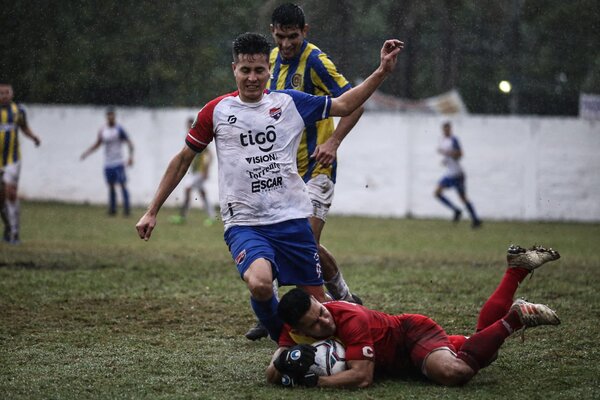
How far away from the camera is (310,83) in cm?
700

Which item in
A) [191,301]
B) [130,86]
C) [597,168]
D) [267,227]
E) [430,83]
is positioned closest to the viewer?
[267,227]

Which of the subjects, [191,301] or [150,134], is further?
→ [150,134]

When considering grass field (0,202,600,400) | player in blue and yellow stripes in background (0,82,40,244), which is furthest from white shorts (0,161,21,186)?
grass field (0,202,600,400)

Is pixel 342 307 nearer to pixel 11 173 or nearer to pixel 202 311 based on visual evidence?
pixel 202 311

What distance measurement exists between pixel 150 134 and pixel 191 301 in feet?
51.0

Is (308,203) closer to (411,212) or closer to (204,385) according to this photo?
(204,385)

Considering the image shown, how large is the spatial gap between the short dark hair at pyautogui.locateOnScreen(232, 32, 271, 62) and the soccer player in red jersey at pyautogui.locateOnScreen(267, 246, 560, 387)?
1.64 metres

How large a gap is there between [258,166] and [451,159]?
47.1 ft

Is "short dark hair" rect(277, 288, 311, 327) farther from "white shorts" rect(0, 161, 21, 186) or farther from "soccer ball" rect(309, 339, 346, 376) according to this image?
"white shorts" rect(0, 161, 21, 186)

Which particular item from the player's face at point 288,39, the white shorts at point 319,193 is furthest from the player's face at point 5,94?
the white shorts at point 319,193

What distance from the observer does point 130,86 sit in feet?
83.8

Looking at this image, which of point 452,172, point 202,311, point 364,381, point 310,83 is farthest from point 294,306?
point 452,172

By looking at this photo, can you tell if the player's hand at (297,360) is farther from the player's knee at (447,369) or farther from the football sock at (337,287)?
the football sock at (337,287)

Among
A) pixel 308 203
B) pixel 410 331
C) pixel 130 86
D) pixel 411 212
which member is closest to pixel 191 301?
pixel 308 203
